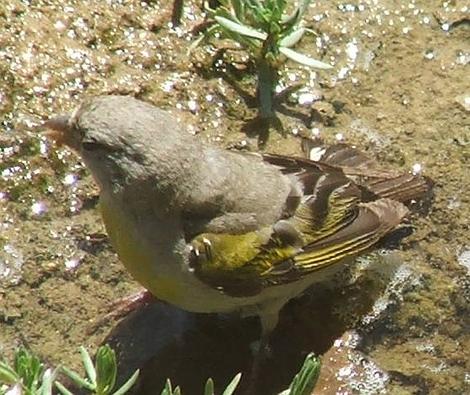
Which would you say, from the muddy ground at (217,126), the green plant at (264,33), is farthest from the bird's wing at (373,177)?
the green plant at (264,33)

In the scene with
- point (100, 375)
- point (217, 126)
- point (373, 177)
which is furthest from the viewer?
point (217, 126)

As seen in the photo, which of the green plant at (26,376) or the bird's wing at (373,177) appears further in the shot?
the bird's wing at (373,177)

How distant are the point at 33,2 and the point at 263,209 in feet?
6.91

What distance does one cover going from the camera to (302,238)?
6840 millimetres

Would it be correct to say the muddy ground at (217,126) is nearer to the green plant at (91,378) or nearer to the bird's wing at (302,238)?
the bird's wing at (302,238)

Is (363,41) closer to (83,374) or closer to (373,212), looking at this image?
(373,212)

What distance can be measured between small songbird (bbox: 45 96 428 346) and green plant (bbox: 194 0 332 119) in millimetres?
768

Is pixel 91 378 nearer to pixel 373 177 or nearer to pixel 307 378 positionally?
pixel 307 378

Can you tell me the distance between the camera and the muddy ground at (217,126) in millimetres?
6793

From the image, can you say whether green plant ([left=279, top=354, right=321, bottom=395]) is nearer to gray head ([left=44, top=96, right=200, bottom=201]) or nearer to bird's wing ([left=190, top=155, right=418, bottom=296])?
bird's wing ([left=190, top=155, right=418, bottom=296])

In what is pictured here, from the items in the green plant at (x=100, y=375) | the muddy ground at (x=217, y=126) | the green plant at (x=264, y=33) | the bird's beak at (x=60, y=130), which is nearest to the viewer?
the green plant at (x=100, y=375)

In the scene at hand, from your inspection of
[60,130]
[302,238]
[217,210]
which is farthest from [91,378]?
[302,238]

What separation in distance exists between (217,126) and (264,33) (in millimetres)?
606

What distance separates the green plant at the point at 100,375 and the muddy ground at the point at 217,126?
54cm
